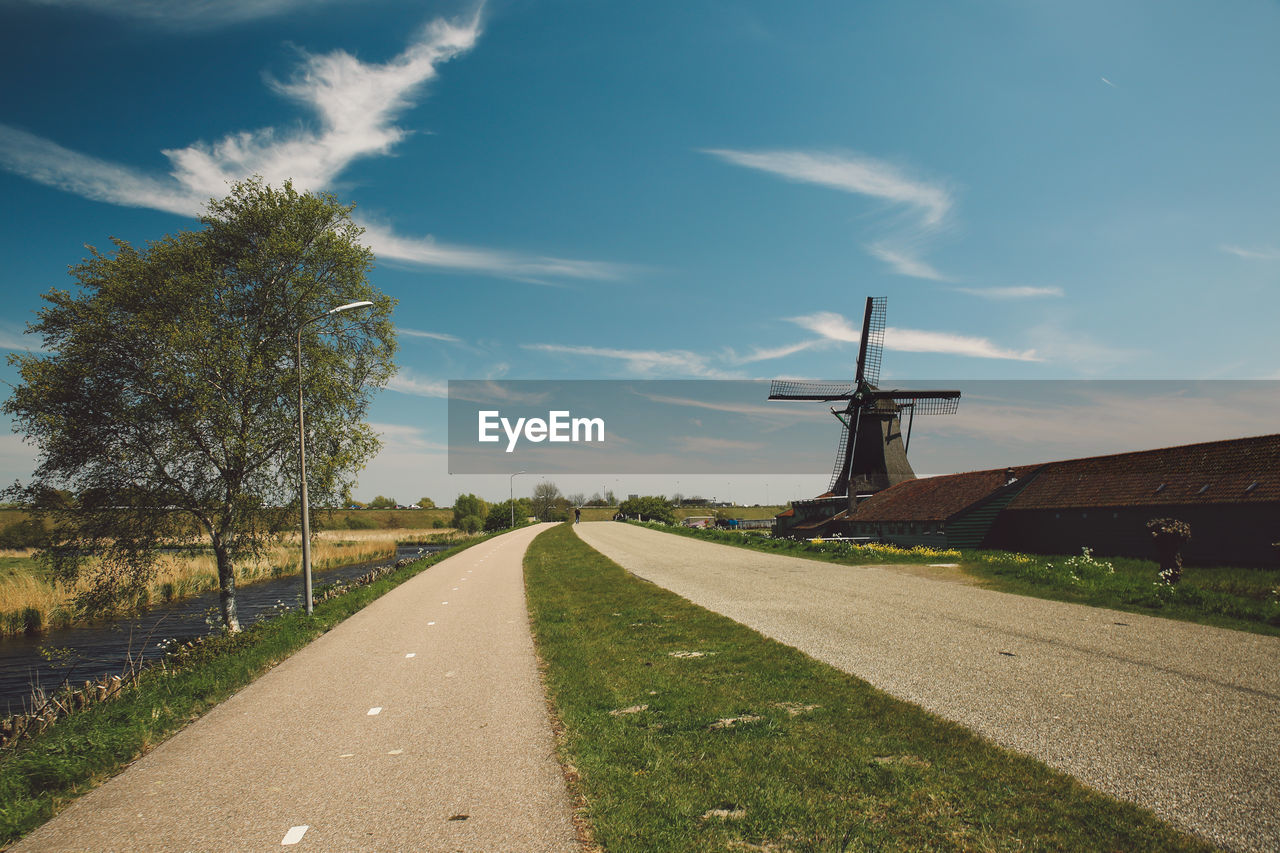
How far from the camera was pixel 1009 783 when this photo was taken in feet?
17.3

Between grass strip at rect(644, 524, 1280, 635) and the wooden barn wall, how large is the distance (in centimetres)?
75

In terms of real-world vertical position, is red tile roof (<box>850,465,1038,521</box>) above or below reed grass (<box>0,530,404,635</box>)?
above

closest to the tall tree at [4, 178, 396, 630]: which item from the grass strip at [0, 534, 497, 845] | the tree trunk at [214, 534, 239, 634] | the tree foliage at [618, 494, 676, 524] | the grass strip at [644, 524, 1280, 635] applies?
the tree trunk at [214, 534, 239, 634]

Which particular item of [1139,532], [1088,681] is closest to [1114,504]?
[1139,532]

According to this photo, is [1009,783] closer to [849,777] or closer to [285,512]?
[849,777]

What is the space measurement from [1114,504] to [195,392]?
103ft

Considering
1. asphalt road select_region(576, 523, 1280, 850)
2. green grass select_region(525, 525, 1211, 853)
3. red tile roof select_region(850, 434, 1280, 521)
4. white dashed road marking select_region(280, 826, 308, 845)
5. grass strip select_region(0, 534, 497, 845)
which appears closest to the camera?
green grass select_region(525, 525, 1211, 853)

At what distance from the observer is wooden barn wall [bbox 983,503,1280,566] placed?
18172 mm

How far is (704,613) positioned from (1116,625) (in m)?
8.14

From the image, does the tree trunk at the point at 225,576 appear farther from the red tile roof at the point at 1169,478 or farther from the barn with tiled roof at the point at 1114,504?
the red tile roof at the point at 1169,478

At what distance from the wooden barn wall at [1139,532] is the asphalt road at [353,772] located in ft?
70.8

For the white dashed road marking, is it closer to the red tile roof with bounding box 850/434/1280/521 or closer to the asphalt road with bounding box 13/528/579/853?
the asphalt road with bounding box 13/528/579/853

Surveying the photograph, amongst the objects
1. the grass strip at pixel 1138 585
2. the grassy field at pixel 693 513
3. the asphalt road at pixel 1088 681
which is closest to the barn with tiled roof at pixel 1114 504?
the grass strip at pixel 1138 585

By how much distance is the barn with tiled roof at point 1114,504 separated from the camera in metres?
18.7
